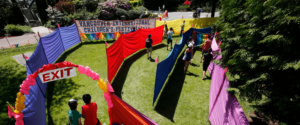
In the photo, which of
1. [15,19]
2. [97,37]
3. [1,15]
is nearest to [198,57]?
[97,37]

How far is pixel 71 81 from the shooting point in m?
6.82

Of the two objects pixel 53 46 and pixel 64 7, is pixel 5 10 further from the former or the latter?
pixel 53 46

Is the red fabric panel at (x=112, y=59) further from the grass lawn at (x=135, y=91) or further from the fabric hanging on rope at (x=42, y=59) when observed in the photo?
the fabric hanging on rope at (x=42, y=59)

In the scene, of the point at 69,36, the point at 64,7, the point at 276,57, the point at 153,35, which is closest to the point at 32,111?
the point at 276,57

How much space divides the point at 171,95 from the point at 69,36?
8.97 m

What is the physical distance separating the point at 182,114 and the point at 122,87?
9.76 feet

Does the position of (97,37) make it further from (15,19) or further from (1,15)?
(15,19)

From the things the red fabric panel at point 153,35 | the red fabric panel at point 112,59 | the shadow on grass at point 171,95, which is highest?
the red fabric panel at point 153,35

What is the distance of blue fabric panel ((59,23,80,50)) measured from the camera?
974cm

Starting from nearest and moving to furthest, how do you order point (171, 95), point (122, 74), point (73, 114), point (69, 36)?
point (73, 114), point (171, 95), point (122, 74), point (69, 36)

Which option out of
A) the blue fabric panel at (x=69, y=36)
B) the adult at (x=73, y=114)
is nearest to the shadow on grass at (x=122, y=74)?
the adult at (x=73, y=114)

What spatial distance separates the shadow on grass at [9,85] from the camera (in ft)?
15.4

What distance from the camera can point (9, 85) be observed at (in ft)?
20.5

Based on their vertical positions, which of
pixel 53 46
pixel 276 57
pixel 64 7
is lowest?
pixel 276 57
